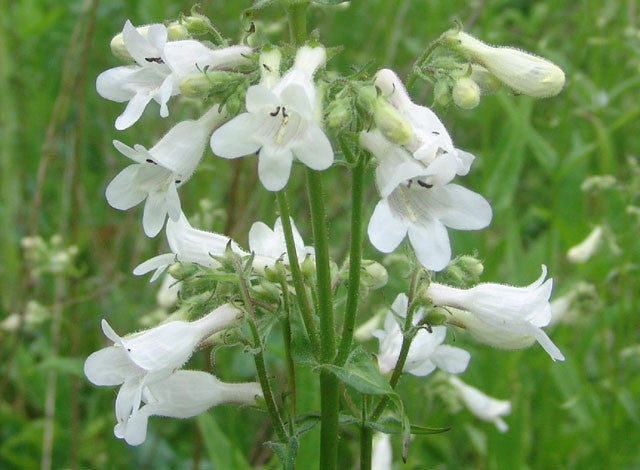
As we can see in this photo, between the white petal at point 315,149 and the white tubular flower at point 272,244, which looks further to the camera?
the white tubular flower at point 272,244

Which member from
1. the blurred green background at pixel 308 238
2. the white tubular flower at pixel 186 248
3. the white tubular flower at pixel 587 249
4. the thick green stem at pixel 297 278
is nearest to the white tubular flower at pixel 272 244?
the white tubular flower at pixel 186 248

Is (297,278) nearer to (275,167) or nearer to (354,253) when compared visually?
(354,253)

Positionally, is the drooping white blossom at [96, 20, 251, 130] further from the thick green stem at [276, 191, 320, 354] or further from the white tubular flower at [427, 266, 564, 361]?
Answer: the white tubular flower at [427, 266, 564, 361]

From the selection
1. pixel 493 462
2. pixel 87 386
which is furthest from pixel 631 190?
pixel 87 386

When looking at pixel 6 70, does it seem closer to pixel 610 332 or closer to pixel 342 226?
pixel 342 226

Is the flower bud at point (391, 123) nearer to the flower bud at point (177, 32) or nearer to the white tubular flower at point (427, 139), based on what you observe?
the white tubular flower at point (427, 139)
